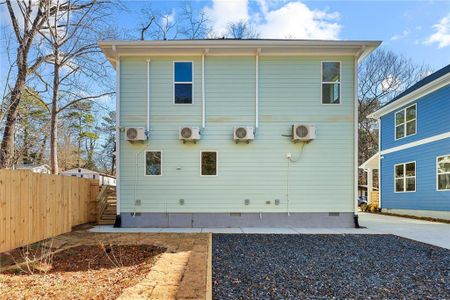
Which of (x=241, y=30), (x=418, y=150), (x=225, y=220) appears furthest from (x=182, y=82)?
(x=241, y=30)

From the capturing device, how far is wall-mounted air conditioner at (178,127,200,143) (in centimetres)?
901

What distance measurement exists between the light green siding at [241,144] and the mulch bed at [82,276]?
3.47 metres

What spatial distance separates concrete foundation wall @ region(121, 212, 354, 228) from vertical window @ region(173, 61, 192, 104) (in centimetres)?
349

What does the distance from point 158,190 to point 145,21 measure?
12.4 m

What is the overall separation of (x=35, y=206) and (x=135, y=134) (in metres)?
3.24

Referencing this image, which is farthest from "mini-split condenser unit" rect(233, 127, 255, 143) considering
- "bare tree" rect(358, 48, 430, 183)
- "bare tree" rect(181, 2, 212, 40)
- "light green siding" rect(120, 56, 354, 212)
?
"bare tree" rect(358, 48, 430, 183)

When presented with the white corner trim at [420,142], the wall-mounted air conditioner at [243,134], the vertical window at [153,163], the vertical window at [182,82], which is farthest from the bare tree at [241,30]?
the vertical window at [153,163]

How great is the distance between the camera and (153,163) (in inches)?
364

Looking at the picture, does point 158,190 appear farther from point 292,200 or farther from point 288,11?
point 288,11

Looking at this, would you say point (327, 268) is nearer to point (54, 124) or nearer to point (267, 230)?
point (267, 230)

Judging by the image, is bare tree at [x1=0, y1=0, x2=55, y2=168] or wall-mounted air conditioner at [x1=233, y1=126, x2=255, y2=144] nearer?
wall-mounted air conditioner at [x1=233, y1=126, x2=255, y2=144]

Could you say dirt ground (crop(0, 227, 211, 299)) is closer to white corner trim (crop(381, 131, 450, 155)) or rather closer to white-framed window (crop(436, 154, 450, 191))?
white-framed window (crop(436, 154, 450, 191))

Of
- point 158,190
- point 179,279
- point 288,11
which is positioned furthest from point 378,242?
point 288,11

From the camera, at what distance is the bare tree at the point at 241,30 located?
22.0 metres
